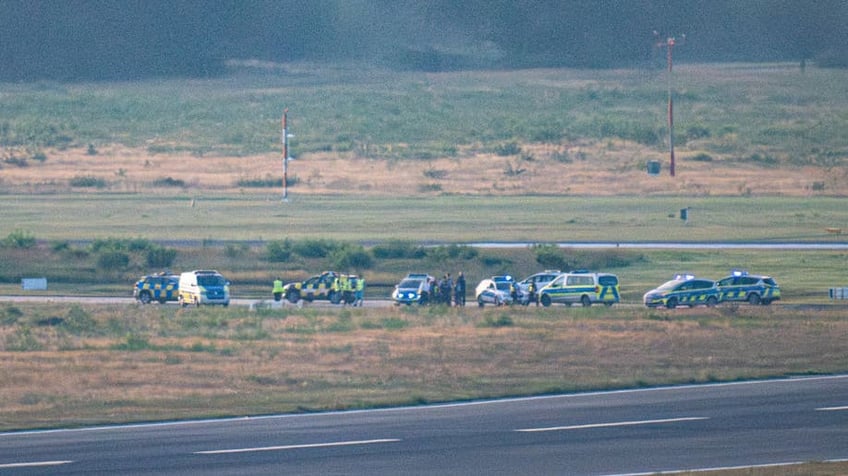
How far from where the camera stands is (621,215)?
85188 mm

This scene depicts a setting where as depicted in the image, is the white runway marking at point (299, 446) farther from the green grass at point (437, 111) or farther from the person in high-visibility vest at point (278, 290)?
the green grass at point (437, 111)

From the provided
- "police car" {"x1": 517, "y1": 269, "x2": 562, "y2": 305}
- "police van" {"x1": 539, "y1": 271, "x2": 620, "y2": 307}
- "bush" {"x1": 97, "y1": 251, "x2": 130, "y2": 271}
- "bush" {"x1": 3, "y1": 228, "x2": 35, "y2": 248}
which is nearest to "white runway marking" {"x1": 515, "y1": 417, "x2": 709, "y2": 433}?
"police van" {"x1": 539, "y1": 271, "x2": 620, "y2": 307}

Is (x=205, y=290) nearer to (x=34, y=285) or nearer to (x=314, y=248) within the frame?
(x=34, y=285)

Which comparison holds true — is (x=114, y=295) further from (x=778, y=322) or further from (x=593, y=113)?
(x=593, y=113)

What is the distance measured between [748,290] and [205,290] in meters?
21.0

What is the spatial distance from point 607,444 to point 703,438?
187 cm

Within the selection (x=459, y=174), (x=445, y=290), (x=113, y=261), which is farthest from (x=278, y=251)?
(x=459, y=174)

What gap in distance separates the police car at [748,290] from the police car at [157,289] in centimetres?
2181

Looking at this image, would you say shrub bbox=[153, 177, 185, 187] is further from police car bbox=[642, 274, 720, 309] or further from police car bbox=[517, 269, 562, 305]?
police car bbox=[642, 274, 720, 309]

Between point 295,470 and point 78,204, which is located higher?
point 78,204

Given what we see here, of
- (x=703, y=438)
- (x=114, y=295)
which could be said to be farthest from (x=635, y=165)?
(x=703, y=438)

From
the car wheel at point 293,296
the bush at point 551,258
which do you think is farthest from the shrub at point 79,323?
the bush at point 551,258

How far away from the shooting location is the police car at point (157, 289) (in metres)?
50.3

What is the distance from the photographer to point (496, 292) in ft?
164
